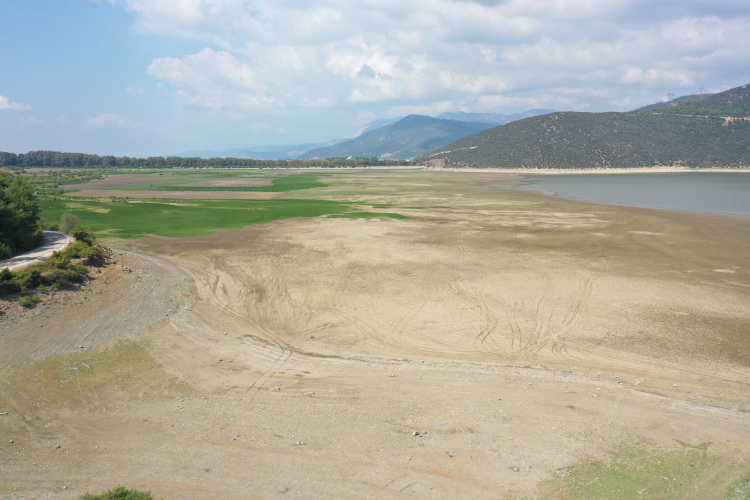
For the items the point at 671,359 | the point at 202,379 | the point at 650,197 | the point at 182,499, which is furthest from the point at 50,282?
the point at 650,197

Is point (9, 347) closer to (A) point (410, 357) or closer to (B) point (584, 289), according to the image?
(A) point (410, 357)

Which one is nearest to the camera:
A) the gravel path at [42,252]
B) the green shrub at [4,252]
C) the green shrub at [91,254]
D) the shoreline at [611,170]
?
the gravel path at [42,252]

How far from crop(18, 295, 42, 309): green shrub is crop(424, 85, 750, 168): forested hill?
15063cm

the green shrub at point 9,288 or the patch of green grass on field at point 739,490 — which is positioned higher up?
the green shrub at point 9,288

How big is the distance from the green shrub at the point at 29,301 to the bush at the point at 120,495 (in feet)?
42.3

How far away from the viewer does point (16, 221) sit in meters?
22.6

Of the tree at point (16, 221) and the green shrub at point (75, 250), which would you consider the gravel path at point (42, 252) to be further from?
the green shrub at point (75, 250)

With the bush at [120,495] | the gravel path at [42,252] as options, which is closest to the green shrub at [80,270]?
the gravel path at [42,252]

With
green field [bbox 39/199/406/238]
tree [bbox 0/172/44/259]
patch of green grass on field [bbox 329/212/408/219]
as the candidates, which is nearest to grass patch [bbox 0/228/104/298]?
tree [bbox 0/172/44/259]

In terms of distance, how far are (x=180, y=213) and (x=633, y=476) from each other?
49.2 m

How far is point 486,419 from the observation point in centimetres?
1030

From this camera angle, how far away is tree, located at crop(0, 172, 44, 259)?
2203cm

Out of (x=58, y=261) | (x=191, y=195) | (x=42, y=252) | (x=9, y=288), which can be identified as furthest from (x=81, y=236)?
(x=191, y=195)

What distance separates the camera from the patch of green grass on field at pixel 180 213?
37.8 m
